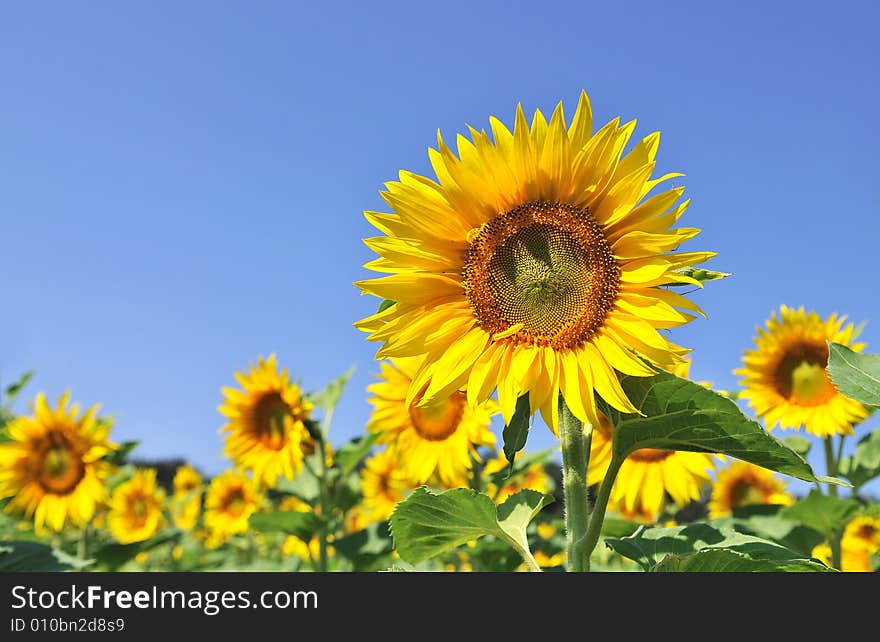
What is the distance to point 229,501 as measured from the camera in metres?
9.03

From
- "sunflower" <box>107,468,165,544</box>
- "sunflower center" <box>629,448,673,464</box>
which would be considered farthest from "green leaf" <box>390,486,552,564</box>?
"sunflower" <box>107,468,165,544</box>

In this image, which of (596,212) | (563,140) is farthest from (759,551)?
(563,140)

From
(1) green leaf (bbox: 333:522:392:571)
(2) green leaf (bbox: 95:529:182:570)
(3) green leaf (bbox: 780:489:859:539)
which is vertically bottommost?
(3) green leaf (bbox: 780:489:859:539)

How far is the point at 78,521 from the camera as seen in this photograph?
6.45 metres

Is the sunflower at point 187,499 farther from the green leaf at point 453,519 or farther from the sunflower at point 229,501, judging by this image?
the green leaf at point 453,519

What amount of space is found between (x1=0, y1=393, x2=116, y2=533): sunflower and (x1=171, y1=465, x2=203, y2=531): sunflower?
3899 millimetres

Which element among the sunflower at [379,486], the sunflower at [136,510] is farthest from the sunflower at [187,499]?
the sunflower at [379,486]

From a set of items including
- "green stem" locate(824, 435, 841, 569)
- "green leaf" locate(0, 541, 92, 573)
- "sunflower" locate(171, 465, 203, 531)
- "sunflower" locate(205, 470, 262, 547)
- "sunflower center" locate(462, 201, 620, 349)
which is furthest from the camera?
"sunflower" locate(171, 465, 203, 531)

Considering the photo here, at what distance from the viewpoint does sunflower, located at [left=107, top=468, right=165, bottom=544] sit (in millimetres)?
9680

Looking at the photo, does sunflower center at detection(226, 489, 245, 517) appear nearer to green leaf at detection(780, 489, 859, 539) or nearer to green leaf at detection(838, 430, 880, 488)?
green leaf at detection(780, 489, 859, 539)
